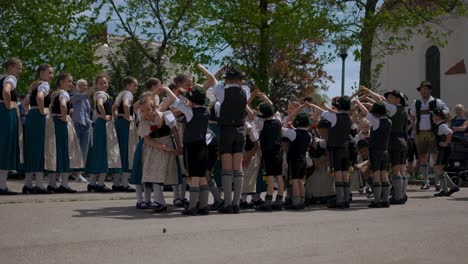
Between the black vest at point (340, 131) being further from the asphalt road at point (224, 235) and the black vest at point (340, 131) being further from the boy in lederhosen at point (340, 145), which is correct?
the asphalt road at point (224, 235)

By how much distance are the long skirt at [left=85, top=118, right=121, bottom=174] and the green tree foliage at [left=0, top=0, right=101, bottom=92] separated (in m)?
13.8

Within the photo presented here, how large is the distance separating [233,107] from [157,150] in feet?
3.85

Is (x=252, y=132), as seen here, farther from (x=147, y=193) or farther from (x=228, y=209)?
(x=147, y=193)

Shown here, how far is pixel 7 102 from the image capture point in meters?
11.6

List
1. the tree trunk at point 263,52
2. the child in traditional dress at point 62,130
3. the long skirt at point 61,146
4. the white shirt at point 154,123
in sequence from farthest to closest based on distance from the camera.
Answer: the tree trunk at point 263,52, the long skirt at point 61,146, the child in traditional dress at point 62,130, the white shirt at point 154,123

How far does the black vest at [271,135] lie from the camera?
1059cm

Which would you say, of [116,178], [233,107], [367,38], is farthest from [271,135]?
[367,38]

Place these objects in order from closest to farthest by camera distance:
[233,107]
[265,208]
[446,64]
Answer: [233,107] → [265,208] → [446,64]

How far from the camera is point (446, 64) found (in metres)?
39.4

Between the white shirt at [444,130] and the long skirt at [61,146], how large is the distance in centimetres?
679

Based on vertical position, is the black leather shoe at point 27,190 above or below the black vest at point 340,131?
below

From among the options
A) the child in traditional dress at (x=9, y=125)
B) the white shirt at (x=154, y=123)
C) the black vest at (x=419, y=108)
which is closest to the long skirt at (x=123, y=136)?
the child in traditional dress at (x=9, y=125)

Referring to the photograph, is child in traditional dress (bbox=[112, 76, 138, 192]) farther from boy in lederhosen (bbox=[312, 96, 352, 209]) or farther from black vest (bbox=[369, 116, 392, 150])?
black vest (bbox=[369, 116, 392, 150])

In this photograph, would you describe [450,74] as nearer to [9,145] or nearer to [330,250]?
[9,145]
